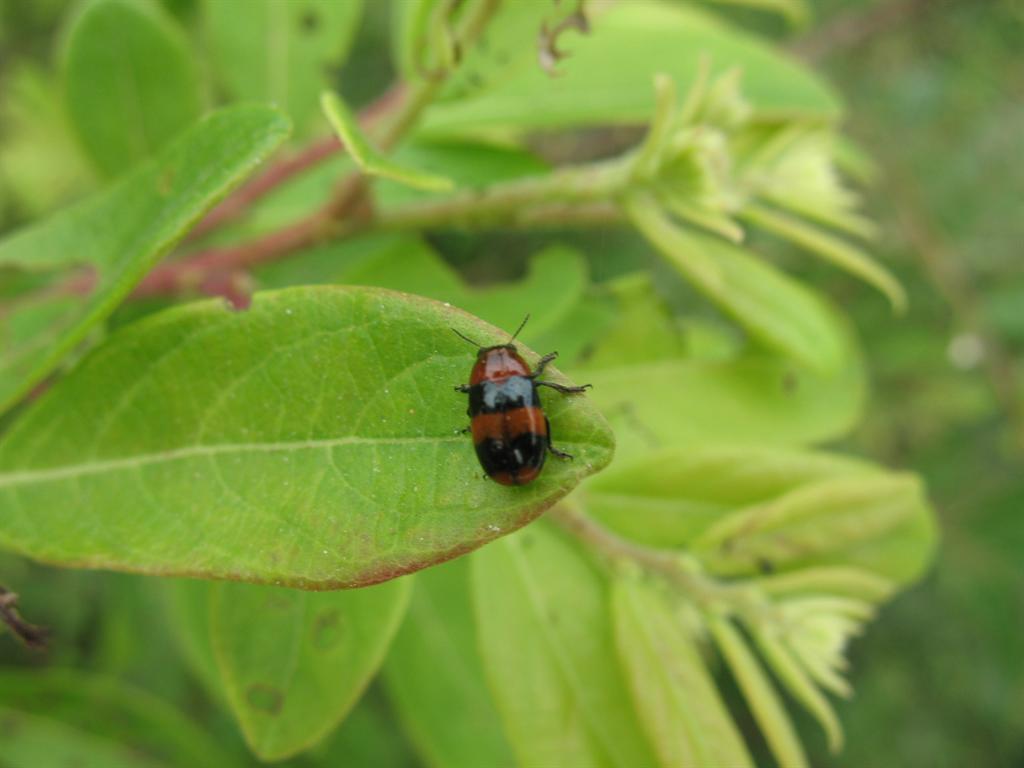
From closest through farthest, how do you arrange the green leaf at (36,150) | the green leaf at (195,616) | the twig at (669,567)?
the twig at (669,567), the green leaf at (195,616), the green leaf at (36,150)

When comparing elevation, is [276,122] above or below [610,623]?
above

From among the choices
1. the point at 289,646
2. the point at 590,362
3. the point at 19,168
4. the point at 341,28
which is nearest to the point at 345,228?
the point at 341,28

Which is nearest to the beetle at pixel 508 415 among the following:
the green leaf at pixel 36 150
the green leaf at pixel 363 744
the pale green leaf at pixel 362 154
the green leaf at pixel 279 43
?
the pale green leaf at pixel 362 154

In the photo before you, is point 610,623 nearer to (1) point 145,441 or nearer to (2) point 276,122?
(1) point 145,441

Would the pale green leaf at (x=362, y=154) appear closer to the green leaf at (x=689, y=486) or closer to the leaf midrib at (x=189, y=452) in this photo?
the leaf midrib at (x=189, y=452)

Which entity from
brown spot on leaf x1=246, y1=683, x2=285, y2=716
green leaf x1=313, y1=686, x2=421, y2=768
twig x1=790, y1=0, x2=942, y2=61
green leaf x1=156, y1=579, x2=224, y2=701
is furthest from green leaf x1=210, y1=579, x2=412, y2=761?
twig x1=790, y1=0, x2=942, y2=61

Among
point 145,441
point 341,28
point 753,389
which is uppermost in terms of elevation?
point 341,28
